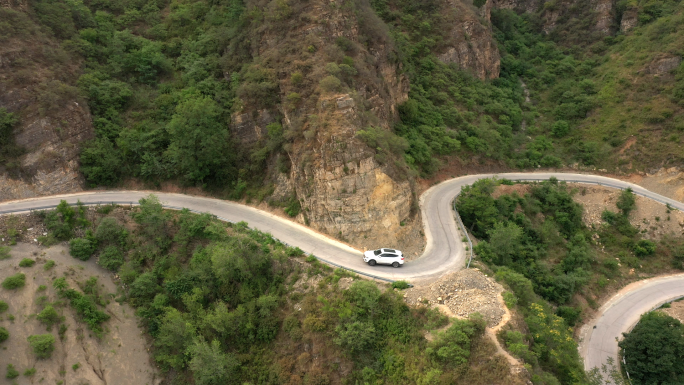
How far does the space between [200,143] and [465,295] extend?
2731cm

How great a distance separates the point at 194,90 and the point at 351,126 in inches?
777

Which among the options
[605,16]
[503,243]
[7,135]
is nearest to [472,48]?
[605,16]

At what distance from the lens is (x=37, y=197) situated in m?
34.5

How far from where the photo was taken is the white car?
2828 cm

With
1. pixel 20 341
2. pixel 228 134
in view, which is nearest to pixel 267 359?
pixel 20 341

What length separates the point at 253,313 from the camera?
2755 cm

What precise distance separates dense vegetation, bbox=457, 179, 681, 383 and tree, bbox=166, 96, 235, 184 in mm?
24883

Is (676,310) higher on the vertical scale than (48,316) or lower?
higher

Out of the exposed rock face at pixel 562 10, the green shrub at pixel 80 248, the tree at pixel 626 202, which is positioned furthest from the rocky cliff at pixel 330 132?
the exposed rock face at pixel 562 10

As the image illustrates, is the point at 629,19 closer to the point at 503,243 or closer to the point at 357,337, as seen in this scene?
the point at 503,243

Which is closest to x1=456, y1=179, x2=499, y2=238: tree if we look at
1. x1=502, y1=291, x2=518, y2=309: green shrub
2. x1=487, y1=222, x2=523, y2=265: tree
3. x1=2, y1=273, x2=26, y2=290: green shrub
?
x1=487, y1=222, x2=523, y2=265: tree

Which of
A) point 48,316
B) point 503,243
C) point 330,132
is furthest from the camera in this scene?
point 503,243

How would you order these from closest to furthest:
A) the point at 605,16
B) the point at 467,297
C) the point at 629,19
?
1. the point at 467,297
2. the point at 629,19
3. the point at 605,16

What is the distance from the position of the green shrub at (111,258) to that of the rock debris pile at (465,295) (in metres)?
24.8
